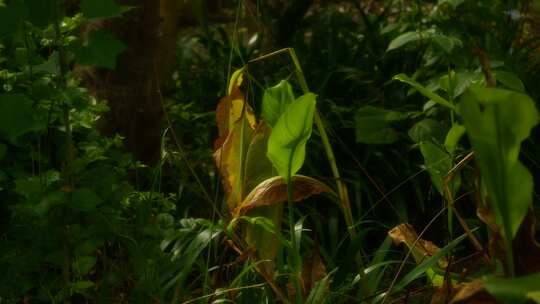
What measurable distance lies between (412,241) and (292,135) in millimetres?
429

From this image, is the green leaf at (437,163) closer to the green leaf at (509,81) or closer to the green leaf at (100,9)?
the green leaf at (509,81)

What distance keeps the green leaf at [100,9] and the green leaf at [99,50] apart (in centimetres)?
6

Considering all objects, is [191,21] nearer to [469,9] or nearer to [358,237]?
[469,9]

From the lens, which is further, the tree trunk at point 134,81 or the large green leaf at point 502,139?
the tree trunk at point 134,81

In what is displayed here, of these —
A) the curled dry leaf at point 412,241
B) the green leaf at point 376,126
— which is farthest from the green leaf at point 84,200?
the green leaf at point 376,126

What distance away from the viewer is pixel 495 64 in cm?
262

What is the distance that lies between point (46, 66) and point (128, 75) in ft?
4.02

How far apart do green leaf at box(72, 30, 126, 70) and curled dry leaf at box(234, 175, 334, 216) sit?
38cm

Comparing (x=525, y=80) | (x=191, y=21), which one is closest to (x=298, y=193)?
(x=525, y=80)

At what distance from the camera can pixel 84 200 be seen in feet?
6.28

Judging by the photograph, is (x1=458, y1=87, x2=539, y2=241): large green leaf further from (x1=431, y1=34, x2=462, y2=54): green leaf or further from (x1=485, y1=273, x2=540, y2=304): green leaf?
(x1=431, y1=34, x2=462, y2=54): green leaf

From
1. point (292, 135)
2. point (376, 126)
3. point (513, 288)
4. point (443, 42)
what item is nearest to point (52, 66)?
point (292, 135)

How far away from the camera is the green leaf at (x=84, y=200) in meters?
1.91

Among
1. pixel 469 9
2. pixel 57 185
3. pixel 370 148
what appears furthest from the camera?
pixel 469 9
